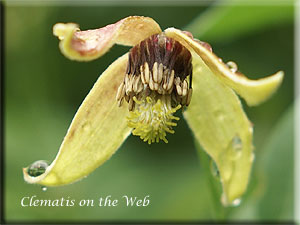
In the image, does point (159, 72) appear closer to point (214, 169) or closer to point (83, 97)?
point (214, 169)

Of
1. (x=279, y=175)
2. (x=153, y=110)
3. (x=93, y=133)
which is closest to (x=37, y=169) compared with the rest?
(x=93, y=133)

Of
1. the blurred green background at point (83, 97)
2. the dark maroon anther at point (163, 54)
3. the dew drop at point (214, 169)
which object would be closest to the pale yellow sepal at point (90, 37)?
the dark maroon anther at point (163, 54)

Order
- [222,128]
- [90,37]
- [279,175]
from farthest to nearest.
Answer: [279,175] → [222,128] → [90,37]

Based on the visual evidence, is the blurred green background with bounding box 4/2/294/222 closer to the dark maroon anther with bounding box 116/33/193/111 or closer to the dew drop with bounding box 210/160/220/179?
the dew drop with bounding box 210/160/220/179

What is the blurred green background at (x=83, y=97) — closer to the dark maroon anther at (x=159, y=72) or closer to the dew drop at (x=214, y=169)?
the dew drop at (x=214, y=169)

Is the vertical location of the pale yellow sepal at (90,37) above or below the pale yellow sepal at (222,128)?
above
